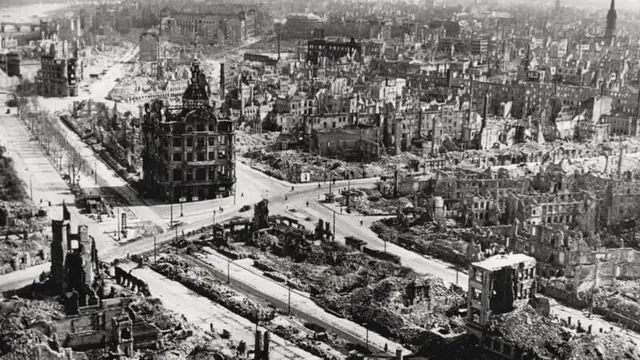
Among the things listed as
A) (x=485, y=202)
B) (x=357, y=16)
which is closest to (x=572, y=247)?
(x=485, y=202)

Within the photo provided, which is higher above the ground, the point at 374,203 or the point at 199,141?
the point at 199,141

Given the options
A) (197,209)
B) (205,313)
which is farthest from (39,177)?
(205,313)

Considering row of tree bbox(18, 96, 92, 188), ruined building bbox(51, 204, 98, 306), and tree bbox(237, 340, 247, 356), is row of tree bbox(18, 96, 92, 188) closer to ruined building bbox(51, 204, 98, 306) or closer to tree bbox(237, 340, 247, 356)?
ruined building bbox(51, 204, 98, 306)

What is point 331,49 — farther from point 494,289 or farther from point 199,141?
point 494,289

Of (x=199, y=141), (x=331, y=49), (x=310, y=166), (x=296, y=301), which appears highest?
(x=331, y=49)

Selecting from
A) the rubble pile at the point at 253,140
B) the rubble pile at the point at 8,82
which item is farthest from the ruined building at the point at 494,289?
the rubble pile at the point at 8,82

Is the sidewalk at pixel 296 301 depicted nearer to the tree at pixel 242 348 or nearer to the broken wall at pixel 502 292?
the broken wall at pixel 502 292

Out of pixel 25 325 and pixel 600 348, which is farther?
pixel 600 348
